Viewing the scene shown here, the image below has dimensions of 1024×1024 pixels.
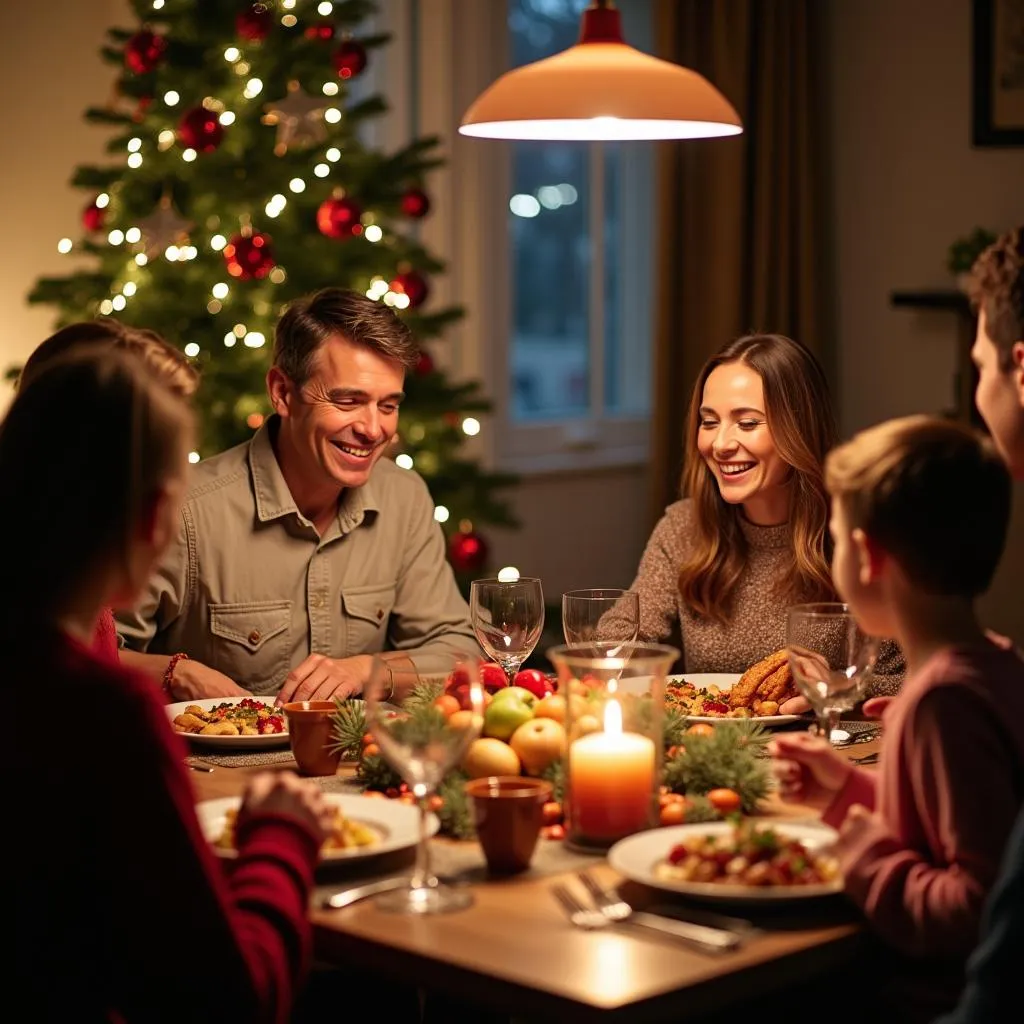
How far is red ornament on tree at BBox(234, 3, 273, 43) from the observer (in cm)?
400

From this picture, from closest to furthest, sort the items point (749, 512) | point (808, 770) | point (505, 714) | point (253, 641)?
point (808, 770) → point (505, 714) → point (253, 641) → point (749, 512)

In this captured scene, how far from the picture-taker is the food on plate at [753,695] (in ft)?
7.67

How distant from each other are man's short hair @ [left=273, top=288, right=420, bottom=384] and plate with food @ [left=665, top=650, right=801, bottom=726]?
84cm

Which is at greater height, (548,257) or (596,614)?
(548,257)

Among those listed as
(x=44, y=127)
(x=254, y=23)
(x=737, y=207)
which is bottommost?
(x=737, y=207)

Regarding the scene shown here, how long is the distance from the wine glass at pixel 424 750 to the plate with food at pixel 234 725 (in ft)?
1.90

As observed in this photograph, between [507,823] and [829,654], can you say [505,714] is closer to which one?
[507,823]

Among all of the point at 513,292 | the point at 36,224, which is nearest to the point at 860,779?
the point at 36,224

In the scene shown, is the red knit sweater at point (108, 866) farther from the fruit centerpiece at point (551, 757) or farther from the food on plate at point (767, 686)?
the food on plate at point (767, 686)

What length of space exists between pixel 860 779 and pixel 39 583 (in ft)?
2.89

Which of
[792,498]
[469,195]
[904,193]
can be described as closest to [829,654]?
[792,498]

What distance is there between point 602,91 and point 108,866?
1.24m

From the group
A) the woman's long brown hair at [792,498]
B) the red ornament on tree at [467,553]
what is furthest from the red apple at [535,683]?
the red ornament on tree at [467,553]

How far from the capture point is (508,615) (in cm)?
237
